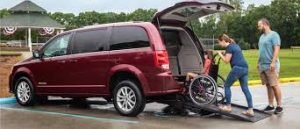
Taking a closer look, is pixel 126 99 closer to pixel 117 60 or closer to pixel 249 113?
pixel 117 60

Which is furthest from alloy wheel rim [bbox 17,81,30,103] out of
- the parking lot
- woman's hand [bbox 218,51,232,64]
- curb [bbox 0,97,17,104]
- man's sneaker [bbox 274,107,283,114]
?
man's sneaker [bbox 274,107,283,114]

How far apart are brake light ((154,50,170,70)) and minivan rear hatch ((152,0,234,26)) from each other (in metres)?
0.85

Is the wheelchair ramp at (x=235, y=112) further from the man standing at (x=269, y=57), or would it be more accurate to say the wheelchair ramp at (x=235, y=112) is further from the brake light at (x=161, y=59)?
the brake light at (x=161, y=59)

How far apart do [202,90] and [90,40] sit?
8.12ft

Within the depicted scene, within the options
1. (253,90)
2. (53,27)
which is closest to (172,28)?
(253,90)

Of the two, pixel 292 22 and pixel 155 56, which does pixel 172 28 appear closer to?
pixel 155 56

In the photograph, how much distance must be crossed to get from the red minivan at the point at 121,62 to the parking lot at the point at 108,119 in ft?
1.16

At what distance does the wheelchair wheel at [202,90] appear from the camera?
10555 millimetres

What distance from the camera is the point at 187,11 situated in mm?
11141

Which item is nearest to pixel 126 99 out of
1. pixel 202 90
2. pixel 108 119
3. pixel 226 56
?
pixel 108 119

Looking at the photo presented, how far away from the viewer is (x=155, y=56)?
10.2m

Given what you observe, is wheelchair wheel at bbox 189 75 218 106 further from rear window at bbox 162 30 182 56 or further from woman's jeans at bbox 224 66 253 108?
rear window at bbox 162 30 182 56

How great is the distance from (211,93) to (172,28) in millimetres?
1649

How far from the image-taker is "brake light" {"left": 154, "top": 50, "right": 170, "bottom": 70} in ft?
33.6
